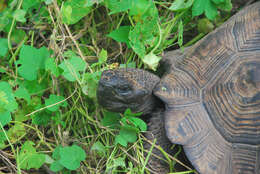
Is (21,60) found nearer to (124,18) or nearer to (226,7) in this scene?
(124,18)

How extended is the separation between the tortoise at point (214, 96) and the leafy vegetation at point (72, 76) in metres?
0.14

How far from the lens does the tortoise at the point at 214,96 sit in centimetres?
171

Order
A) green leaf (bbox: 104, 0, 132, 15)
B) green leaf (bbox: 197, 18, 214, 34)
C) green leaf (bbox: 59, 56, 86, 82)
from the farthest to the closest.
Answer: green leaf (bbox: 197, 18, 214, 34) → green leaf (bbox: 59, 56, 86, 82) → green leaf (bbox: 104, 0, 132, 15)

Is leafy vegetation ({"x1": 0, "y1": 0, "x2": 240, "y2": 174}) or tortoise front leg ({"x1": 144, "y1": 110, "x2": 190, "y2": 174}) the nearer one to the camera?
leafy vegetation ({"x1": 0, "y1": 0, "x2": 240, "y2": 174})

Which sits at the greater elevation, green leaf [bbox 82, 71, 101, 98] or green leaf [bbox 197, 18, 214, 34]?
green leaf [bbox 197, 18, 214, 34]

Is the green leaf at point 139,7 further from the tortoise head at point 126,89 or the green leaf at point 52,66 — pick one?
the green leaf at point 52,66

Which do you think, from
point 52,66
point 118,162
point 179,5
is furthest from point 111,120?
point 179,5

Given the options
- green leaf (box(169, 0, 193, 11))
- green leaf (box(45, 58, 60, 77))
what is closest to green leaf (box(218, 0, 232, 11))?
green leaf (box(169, 0, 193, 11))

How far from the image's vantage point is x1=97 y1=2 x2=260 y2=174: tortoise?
1.71 metres

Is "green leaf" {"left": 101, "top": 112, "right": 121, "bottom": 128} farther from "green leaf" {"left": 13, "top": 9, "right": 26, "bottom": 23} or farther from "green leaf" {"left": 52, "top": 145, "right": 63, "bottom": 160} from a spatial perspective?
"green leaf" {"left": 13, "top": 9, "right": 26, "bottom": 23}

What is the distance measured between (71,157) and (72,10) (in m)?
0.97

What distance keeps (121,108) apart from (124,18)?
734 mm

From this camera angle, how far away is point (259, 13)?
1.81m

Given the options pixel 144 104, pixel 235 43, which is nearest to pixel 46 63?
pixel 144 104
